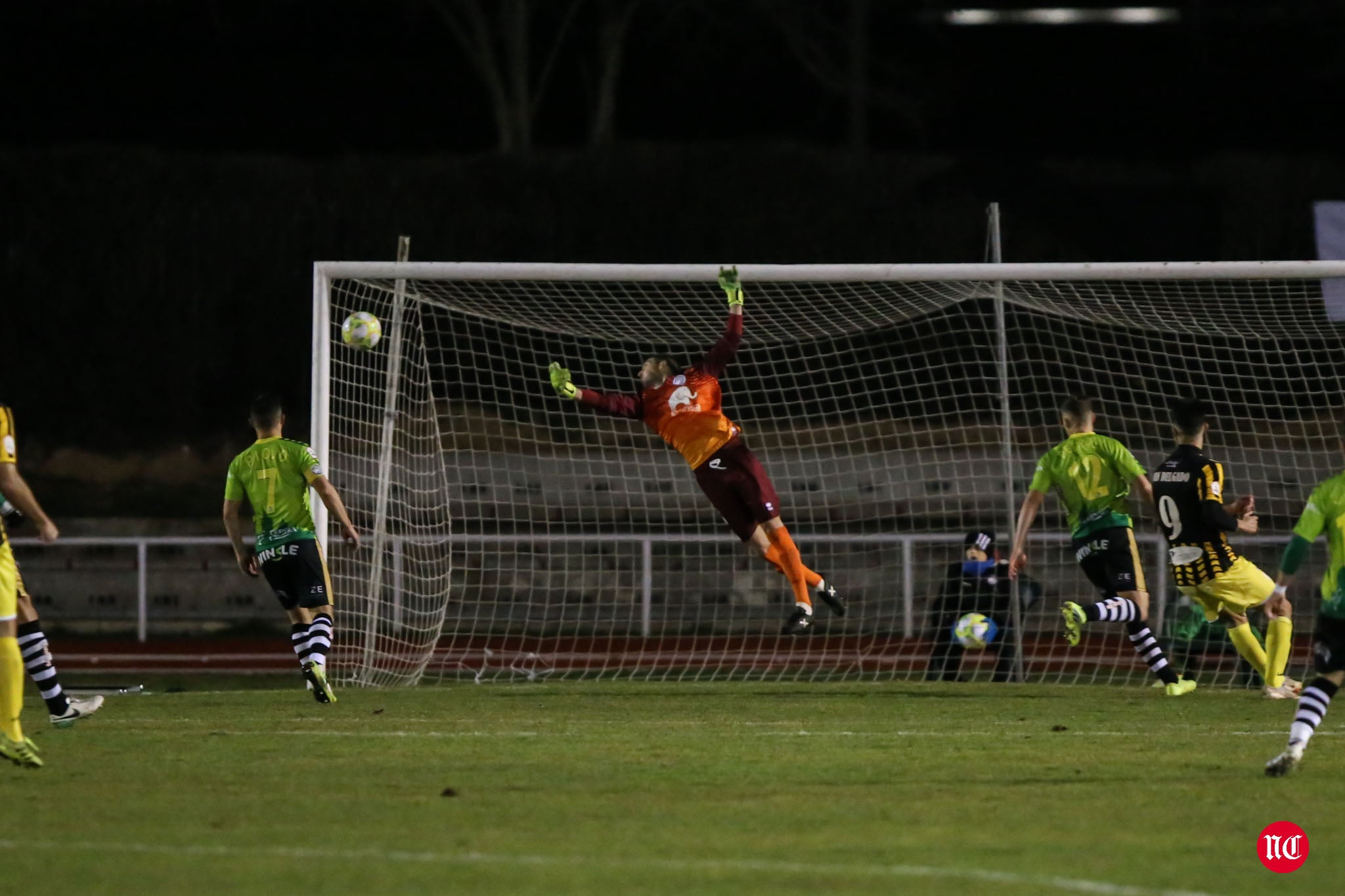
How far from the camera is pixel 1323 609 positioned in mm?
7562

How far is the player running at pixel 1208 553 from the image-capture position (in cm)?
1142

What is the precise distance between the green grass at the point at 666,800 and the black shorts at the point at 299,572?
0.69 m

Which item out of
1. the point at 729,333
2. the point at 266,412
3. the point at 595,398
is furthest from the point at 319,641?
the point at 729,333

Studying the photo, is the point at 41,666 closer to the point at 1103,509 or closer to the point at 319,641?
the point at 319,641

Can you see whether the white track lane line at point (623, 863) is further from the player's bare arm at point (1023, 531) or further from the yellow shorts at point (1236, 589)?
the yellow shorts at point (1236, 589)

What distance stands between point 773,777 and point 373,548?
20.0 feet

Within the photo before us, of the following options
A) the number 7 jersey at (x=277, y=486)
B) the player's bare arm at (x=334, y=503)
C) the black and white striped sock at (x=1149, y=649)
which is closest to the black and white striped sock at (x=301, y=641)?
the number 7 jersey at (x=277, y=486)

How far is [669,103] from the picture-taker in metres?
30.7

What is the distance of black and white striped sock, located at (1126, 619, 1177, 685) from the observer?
39.2 ft

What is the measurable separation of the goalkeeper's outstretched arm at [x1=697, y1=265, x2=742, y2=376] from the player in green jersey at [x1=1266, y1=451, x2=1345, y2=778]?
16.1 feet

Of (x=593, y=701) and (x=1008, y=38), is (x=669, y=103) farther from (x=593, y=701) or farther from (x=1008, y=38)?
(x=593, y=701)

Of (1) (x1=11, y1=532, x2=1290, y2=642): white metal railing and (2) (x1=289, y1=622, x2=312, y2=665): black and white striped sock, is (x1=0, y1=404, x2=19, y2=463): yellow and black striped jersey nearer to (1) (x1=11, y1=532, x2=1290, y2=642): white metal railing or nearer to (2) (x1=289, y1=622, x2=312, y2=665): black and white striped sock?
(2) (x1=289, y1=622, x2=312, y2=665): black and white striped sock

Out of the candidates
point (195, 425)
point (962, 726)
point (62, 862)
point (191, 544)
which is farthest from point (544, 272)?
point (195, 425)

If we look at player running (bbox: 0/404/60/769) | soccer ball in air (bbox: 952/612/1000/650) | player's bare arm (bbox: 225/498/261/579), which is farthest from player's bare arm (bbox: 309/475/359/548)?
soccer ball in air (bbox: 952/612/1000/650)
